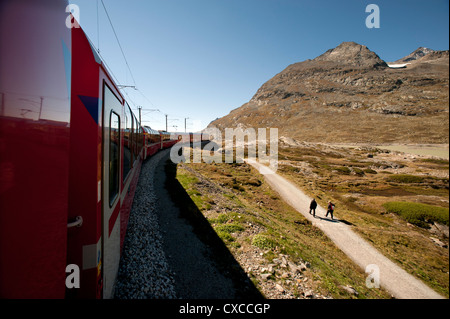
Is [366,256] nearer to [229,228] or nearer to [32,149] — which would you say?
[229,228]

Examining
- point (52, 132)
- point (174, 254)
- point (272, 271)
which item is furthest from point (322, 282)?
point (52, 132)

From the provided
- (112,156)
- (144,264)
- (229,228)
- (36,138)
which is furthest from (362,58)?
(36,138)

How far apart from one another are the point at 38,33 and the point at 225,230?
9335mm

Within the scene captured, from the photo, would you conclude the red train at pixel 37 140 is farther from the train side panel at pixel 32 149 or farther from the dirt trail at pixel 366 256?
the dirt trail at pixel 366 256

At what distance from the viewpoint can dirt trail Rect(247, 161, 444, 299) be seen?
8.73 m

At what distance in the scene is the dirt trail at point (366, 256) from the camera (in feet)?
28.6

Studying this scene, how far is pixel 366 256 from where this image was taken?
11.5 meters

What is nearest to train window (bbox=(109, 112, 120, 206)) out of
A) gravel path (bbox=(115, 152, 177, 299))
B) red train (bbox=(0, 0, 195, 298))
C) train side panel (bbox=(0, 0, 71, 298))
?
red train (bbox=(0, 0, 195, 298))

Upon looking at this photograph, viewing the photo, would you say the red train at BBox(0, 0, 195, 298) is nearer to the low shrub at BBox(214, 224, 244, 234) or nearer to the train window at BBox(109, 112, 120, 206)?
the train window at BBox(109, 112, 120, 206)

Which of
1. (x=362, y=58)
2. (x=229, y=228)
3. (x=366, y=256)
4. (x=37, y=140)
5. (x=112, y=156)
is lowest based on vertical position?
(x=366, y=256)

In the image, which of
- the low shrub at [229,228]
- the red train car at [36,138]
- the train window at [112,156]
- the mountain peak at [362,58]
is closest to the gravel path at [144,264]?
the low shrub at [229,228]

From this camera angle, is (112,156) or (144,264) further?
(144,264)

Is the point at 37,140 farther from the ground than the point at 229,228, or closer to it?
farther from the ground

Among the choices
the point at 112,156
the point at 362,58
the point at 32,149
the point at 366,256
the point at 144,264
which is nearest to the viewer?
the point at 32,149
